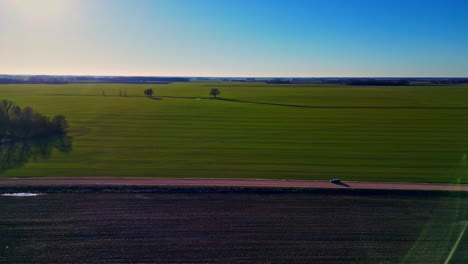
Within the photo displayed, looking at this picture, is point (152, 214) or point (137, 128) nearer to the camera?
point (152, 214)

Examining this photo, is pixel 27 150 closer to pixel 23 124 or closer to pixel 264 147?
pixel 23 124

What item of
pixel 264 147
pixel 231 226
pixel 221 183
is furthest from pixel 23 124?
pixel 231 226

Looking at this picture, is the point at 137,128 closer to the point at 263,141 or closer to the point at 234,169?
the point at 263,141

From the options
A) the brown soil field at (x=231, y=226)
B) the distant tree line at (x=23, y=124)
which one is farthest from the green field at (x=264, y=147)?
the brown soil field at (x=231, y=226)

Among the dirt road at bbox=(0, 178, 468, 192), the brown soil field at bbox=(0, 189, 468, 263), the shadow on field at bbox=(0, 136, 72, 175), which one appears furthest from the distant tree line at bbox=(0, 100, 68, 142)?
the brown soil field at bbox=(0, 189, 468, 263)

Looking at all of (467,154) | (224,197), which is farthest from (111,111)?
(467,154)

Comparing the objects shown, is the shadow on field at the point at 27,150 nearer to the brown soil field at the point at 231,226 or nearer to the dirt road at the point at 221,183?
the dirt road at the point at 221,183
